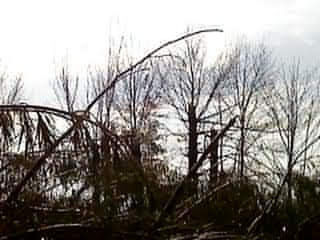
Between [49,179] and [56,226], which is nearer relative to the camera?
[56,226]

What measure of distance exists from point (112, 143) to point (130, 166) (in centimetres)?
11

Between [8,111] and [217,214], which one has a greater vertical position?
[8,111]

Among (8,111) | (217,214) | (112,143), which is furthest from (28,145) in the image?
(217,214)

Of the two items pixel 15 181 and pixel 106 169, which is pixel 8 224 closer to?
pixel 15 181

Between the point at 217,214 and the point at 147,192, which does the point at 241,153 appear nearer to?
the point at 217,214

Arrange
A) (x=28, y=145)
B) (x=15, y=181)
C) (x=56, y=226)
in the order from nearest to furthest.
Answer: (x=56, y=226)
(x=15, y=181)
(x=28, y=145)

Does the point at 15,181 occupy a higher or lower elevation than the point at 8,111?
lower

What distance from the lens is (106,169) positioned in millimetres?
2182

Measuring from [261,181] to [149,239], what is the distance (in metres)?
0.90

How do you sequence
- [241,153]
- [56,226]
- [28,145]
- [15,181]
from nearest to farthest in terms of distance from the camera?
[56,226] → [15,181] → [28,145] → [241,153]

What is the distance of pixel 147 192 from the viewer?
7.69 feet

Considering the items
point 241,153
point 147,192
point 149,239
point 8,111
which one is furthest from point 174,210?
point 8,111

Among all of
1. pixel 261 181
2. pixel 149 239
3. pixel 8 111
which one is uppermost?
pixel 8 111

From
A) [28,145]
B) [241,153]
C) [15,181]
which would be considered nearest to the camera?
[15,181]
